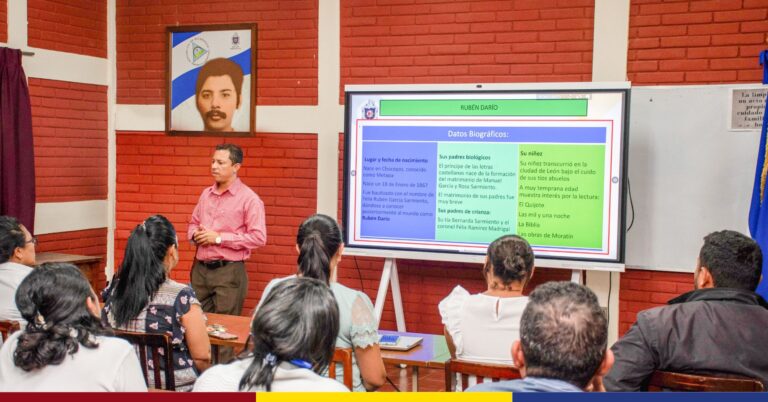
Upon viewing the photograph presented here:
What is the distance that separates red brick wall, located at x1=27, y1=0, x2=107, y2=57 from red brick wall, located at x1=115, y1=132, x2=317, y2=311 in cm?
77

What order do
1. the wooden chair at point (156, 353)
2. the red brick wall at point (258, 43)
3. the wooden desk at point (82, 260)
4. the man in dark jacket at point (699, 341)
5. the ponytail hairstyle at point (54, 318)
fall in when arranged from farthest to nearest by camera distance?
the red brick wall at point (258, 43), the wooden desk at point (82, 260), the wooden chair at point (156, 353), the man in dark jacket at point (699, 341), the ponytail hairstyle at point (54, 318)

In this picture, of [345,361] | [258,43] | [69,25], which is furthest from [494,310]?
[69,25]

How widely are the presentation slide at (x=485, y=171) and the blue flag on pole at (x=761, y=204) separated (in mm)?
737

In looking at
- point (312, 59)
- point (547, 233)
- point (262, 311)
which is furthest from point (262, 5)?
point (262, 311)

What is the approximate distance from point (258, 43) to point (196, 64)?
1.79ft

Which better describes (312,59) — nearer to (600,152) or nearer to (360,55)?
(360,55)

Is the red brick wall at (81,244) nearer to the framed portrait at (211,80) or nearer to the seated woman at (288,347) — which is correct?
the framed portrait at (211,80)

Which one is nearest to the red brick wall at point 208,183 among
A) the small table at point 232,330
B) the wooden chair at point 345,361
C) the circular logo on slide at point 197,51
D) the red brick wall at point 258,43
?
the red brick wall at point 258,43

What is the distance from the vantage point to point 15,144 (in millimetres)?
5887

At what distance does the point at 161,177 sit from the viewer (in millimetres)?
6789

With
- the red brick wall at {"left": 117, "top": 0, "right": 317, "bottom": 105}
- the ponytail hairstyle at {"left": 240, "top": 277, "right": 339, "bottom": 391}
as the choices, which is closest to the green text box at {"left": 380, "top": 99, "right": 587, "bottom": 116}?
the red brick wall at {"left": 117, "top": 0, "right": 317, "bottom": 105}

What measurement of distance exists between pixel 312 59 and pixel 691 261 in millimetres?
2986

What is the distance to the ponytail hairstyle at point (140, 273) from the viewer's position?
3.26 m

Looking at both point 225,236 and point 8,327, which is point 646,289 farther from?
point 8,327
